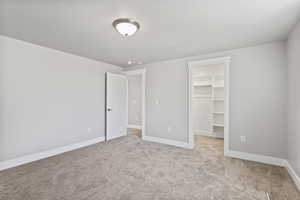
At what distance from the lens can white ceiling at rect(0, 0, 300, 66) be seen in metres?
1.70

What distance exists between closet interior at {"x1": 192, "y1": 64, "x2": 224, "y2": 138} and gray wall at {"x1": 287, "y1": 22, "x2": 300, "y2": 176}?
93.5 inches

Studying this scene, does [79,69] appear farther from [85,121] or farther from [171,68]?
[171,68]

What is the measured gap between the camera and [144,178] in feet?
7.29

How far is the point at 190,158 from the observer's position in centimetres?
303

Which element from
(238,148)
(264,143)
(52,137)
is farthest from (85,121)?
(264,143)

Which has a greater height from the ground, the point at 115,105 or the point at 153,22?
the point at 153,22

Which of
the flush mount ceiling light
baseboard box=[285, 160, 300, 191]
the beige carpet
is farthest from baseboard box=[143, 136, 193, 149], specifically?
the flush mount ceiling light

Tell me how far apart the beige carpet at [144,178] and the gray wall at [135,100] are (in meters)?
3.18

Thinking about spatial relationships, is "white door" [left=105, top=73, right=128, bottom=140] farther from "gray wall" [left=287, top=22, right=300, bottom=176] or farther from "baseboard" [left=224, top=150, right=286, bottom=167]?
"gray wall" [left=287, top=22, right=300, bottom=176]

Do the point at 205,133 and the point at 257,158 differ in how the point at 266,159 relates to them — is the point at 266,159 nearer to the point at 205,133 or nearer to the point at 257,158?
the point at 257,158

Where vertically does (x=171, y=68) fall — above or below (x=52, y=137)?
above

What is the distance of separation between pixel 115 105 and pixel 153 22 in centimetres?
310

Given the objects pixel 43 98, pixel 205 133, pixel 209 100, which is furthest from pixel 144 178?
pixel 209 100

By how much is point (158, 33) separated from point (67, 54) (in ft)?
7.87
